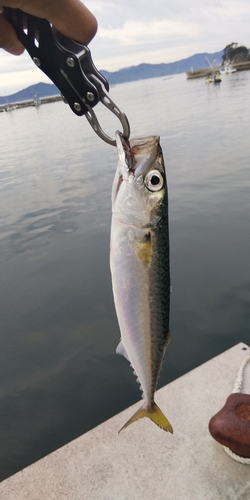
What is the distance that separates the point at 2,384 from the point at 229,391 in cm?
383

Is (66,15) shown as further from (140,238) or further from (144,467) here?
(144,467)

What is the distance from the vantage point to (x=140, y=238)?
223cm

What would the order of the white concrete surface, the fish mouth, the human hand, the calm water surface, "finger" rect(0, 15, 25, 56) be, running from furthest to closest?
1. the calm water surface
2. the white concrete surface
3. "finger" rect(0, 15, 25, 56)
4. the fish mouth
5. the human hand

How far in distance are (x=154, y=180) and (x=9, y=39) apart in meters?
1.39

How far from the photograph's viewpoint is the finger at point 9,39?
2.39 meters

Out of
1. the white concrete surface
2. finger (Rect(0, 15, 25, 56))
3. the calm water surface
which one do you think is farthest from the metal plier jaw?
the calm water surface

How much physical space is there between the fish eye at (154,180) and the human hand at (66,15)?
34.5 inches

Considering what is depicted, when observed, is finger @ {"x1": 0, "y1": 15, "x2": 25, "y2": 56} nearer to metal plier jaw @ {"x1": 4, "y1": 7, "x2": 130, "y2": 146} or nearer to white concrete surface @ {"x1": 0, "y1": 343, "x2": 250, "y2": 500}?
metal plier jaw @ {"x1": 4, "y1": 7, "x2": 130, "y2": 146}

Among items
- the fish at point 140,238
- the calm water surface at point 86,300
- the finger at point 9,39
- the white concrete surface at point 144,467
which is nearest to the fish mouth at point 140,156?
the fish at point 140,238

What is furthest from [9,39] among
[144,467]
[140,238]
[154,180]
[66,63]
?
[144,467]

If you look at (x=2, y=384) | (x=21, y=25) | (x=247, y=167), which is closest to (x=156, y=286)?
(x=21, y=25)

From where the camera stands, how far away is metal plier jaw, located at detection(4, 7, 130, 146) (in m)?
2.24

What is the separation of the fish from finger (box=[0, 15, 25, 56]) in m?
1.07

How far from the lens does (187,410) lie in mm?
4090
